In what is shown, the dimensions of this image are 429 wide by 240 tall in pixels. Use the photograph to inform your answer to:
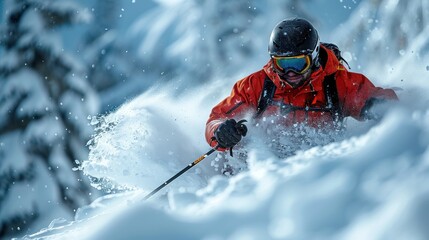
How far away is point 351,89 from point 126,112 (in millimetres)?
3374

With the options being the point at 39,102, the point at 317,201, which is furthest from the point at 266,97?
the point at 39,102

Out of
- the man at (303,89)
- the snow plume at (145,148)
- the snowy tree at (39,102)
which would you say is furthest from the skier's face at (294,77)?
the snowy tree at (39,102)

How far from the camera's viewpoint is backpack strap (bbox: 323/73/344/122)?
420 cm

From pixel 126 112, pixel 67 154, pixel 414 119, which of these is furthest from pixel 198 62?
pixel 414 119

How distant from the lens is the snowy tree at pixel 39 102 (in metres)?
10.7

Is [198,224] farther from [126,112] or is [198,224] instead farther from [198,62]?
[198,62]

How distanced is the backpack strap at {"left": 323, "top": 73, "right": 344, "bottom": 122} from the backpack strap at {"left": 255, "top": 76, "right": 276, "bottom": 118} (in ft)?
1.53

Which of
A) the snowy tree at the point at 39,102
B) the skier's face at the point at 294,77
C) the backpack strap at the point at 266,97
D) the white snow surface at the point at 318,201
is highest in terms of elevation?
the snowy tree at the point at 39,102

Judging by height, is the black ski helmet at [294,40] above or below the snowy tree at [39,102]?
below

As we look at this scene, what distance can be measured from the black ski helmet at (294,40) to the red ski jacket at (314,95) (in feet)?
0.63

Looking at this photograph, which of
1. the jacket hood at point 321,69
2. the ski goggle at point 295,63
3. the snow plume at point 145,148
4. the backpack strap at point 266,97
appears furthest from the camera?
the snow plume at point 145,148

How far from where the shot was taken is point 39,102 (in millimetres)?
10844

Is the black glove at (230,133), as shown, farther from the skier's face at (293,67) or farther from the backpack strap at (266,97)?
the skier's face at (293,67)

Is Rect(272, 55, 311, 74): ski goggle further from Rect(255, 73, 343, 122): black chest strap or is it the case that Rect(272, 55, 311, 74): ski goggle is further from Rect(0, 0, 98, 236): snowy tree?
Rect(0, 0, 98, 236): snowy tree
